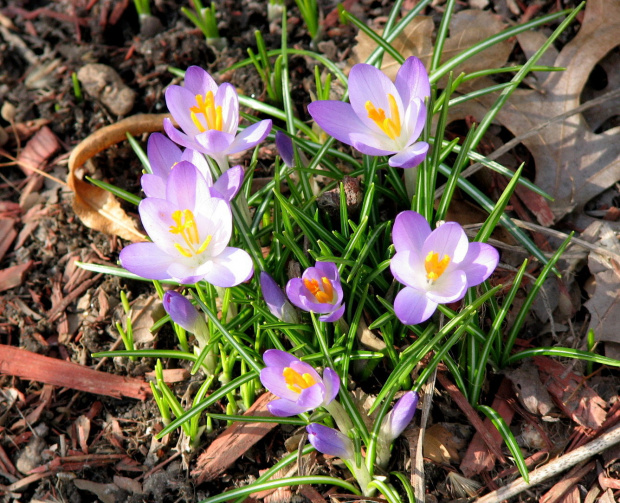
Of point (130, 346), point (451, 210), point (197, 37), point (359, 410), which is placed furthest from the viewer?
point (197, 37)

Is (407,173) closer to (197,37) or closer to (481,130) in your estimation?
(481,130)

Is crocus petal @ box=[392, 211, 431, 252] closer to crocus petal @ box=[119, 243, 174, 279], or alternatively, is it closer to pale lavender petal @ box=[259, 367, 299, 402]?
pale lavender petal @ box=[259, 367, 299, 402]

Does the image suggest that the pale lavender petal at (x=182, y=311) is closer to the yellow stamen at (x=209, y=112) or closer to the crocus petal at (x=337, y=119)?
the yellow stamen at (x=209, y=112)

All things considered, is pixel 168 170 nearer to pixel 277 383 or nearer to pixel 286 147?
pixel 286 147

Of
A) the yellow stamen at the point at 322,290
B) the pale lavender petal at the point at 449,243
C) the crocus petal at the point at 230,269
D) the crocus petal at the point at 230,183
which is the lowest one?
the yellow stamen at the point at 322,290

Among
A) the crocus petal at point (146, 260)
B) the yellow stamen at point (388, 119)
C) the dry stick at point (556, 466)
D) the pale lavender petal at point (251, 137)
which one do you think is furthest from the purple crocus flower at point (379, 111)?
the dry stick at point (556, 466)

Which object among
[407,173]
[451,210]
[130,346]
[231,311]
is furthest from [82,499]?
[451,210]

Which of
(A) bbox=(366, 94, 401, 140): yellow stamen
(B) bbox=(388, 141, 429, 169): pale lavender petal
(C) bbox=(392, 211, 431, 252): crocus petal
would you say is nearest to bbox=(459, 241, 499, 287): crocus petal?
(C) bbox=(392, 211, 431, 252): crocus petal
